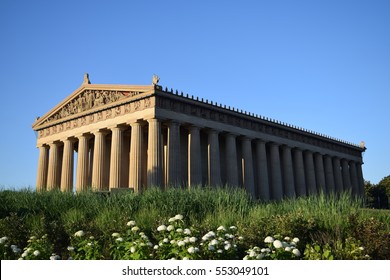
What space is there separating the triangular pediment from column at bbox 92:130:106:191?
3591 mm

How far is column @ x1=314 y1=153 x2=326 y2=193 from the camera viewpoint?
2803 inches

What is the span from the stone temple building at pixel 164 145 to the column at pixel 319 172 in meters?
0.18

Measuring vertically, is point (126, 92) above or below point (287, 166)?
above

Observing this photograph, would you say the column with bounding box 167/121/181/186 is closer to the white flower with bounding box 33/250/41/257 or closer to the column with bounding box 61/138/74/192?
the column with bounding box 61/138/74/192

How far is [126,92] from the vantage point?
4972 centimetres

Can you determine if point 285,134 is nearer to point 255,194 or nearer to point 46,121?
point 255,194

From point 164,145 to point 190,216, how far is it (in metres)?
38.5

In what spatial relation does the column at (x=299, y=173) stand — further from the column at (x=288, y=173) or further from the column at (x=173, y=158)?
the column at (x=173, y=158)

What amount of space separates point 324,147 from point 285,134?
12.8 m

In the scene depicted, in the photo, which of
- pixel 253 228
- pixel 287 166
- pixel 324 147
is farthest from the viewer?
pixel 324 147

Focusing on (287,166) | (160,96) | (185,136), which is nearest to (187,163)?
(185,136)

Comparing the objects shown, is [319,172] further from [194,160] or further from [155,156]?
[155,156]

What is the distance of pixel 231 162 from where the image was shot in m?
53.8

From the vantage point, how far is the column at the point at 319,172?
71.2 meters
